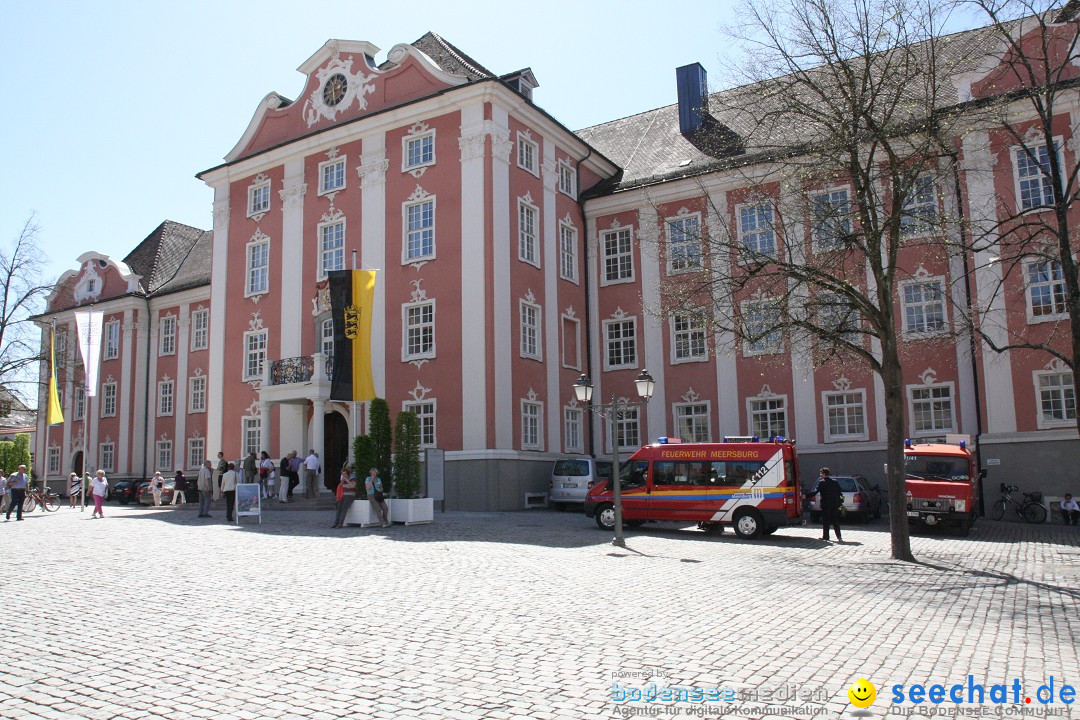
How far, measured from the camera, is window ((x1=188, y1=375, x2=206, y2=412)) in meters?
41.8

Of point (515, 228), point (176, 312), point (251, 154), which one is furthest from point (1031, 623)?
point (176, 312)

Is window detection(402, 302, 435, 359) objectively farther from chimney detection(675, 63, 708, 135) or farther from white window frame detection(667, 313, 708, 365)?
chimney detection(675, 63, 708, 135)

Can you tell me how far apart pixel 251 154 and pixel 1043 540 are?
95.6ft

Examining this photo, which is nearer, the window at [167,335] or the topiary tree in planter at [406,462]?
the topiary tree in planter at [406,462]

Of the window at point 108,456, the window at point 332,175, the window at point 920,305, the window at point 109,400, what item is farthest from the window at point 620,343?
the window at point 109,400

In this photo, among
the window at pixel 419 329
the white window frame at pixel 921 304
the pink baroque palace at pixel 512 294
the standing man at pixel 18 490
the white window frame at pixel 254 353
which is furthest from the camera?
the white window frame at pixel 254 353

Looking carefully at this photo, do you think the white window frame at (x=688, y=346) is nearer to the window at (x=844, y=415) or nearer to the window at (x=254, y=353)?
the window at (x=844, y=415)

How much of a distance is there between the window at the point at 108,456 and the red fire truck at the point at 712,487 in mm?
31926

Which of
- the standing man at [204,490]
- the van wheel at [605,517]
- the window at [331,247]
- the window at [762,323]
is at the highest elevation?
the window at [331,247]

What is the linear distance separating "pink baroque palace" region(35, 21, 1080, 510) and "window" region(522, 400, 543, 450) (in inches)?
4.3

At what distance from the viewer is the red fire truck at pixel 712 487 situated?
19.4 metres

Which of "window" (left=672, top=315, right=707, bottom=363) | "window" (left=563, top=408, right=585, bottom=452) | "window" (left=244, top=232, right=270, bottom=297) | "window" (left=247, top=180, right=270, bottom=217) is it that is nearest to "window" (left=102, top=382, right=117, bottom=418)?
"window" (left=244, top=232, right=270, bottom=297)

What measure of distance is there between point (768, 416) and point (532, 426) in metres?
7.78

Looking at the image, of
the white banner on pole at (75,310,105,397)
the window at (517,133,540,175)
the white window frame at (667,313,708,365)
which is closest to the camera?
the white banner on pole at (75,310,105,397)
